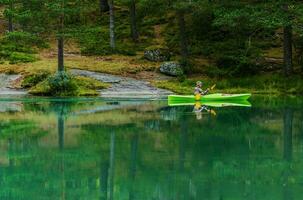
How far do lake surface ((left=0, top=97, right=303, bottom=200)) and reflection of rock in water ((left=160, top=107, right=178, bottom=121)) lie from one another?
1.5 inches

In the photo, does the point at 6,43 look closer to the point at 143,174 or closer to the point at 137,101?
the point at 137,101

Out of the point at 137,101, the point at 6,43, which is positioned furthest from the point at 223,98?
the point at 6,43

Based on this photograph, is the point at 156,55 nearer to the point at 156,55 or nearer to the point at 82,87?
the point at 156,55

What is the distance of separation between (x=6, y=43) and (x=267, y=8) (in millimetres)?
17732

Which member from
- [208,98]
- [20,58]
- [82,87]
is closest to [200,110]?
[208,98]

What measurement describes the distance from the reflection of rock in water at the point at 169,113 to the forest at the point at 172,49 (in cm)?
691

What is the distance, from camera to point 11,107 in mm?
24641

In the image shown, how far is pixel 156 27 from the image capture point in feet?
145

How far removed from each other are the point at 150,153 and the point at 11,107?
12.1 meters

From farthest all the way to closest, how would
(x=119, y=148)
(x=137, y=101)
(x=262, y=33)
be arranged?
1. (x=262, y=33)
2. (x=137, y=101)
3. (x=119, y=148)

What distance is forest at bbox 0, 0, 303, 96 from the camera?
30.4 metres

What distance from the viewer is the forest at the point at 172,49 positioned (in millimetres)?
30422

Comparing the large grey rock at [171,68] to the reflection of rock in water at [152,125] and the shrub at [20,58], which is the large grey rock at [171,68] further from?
the reflection of rock in water at [152,125]

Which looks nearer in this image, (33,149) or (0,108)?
(33,149)
